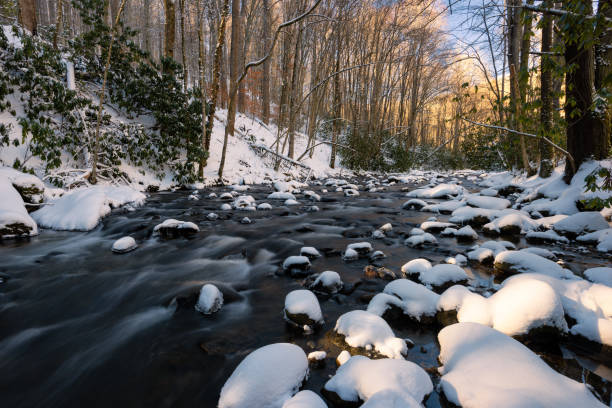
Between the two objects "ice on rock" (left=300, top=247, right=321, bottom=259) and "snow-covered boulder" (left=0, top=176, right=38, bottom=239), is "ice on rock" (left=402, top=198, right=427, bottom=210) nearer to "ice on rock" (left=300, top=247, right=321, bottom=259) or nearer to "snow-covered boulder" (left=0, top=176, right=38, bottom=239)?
"ice on rock" (left=300, top=247, right=321, bottom=259)

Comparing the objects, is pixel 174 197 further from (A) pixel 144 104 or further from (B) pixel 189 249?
(B) pixel 189 249

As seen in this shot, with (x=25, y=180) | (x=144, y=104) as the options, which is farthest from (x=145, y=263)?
(x=144, y=104)

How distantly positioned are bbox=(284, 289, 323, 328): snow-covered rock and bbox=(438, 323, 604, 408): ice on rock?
789 millimetres

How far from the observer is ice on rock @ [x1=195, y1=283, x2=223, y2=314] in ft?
7.21

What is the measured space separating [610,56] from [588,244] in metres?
3.31

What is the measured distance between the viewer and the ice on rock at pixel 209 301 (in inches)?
86.5

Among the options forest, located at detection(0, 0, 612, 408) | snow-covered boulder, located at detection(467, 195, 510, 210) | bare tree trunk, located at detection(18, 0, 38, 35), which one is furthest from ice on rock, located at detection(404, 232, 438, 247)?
bare tree trunk, located at detection(18, 0, 38, 35)

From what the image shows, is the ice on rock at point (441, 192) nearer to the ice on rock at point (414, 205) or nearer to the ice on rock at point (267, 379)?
the ice on rock at point (414, 205)

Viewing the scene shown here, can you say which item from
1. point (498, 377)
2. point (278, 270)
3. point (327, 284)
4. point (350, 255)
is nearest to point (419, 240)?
point (350, 255)

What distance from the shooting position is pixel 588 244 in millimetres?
3506

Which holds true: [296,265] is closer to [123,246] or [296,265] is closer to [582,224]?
[123,246]

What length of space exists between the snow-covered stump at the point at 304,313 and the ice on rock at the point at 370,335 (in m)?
0.17

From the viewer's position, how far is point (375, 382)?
132cm

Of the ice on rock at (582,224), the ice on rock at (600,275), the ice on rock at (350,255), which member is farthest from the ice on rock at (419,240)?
the ice on rock at (582,224)
